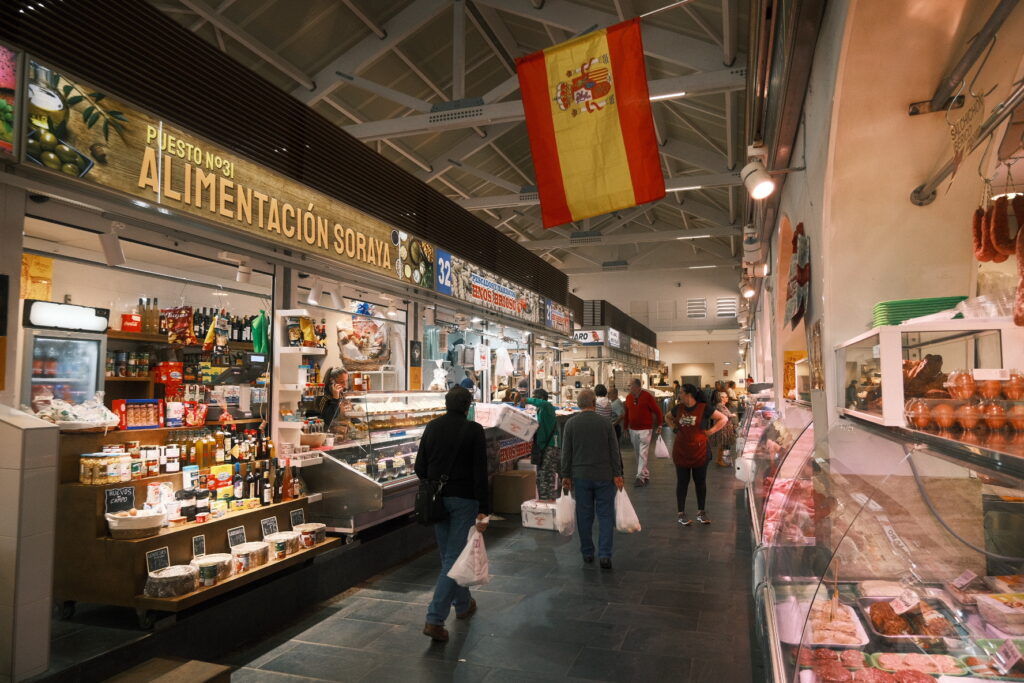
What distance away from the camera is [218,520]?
14.0 ft

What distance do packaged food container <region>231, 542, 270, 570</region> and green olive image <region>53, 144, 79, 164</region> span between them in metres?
2.60

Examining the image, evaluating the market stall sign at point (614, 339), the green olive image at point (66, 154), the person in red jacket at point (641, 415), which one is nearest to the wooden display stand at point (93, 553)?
the green olive image at point (66, 154)

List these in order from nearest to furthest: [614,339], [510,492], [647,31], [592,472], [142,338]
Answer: [592,472] → [142,338] → [510,492] → [647,31] → [614,339]

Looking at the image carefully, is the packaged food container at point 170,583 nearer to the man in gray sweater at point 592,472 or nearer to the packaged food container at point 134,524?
the packaged food container at point 134,524

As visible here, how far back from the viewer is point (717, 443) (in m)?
A: 13.3

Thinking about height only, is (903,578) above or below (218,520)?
above

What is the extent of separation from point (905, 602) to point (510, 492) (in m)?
5.86

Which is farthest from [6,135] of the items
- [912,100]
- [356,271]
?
[912,100]

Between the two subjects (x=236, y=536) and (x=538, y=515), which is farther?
(x=538, y=515)

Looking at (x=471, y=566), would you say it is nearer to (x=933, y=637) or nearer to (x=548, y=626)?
(x=548, y=626)

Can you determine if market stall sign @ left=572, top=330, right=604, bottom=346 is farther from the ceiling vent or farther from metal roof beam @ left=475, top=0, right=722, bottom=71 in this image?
metal roof beam @ left=475, top=0, right=722, bottom=71

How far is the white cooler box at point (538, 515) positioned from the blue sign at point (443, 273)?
9.33 feet

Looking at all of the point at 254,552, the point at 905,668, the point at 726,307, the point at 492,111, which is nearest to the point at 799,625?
the point at 905,668

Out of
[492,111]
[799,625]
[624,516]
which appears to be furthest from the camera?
[492,111]
